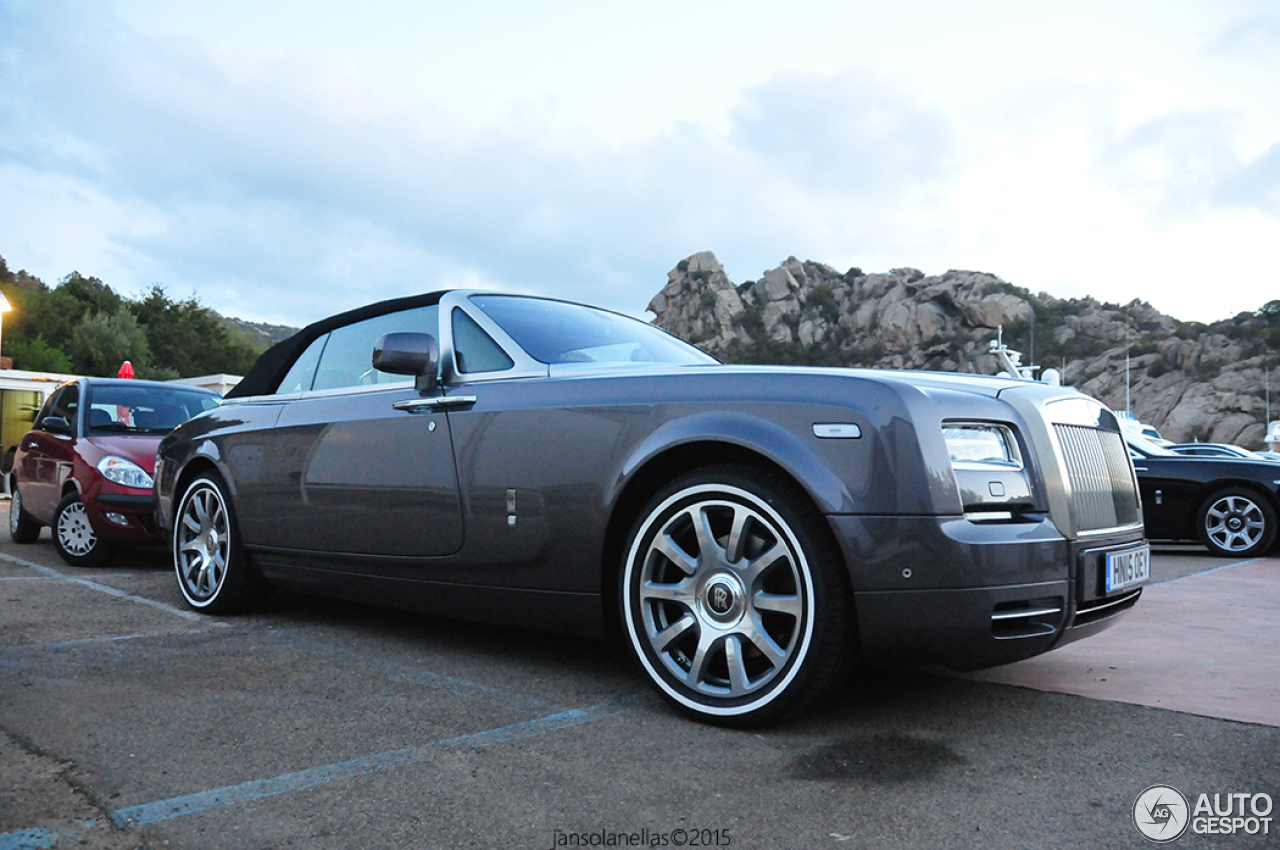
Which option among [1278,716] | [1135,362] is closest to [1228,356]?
[1135,362]

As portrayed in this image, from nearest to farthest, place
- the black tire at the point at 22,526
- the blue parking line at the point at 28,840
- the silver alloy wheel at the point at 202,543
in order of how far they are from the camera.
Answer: the blue parking line at the point at 28,840, the silver alloy wheel at the point at 202,543, the black tire at the point at 22,526

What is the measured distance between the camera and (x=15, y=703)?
3.04 metres

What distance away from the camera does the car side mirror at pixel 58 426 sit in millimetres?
7340

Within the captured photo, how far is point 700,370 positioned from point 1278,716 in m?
2.07

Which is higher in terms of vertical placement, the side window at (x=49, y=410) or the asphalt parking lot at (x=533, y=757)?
the side window at (x=49, y=410)

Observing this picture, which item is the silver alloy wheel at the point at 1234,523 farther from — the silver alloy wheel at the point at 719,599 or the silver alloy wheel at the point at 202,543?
the silver alloy wheel at the point at 202,543

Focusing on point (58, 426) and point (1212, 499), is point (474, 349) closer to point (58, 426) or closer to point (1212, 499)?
point (58, 426)

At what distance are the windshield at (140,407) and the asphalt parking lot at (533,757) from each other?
396cm

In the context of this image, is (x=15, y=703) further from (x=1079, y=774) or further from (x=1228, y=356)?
(x=1228, y=356)

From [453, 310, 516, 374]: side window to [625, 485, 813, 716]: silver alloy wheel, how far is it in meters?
1.05

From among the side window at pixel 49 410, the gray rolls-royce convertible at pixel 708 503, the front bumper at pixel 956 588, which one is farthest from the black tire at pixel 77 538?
the front bumper at pixel 956 588

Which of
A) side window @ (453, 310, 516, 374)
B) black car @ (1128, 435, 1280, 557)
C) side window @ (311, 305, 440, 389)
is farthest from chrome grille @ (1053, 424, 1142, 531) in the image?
black car @ (1128, 435, 1280, 557)

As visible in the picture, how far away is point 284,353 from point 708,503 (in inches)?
113

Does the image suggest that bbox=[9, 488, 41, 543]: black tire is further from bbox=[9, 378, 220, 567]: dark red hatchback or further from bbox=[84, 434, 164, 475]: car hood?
bbox=[84, 434, 164, 475]: car hood
